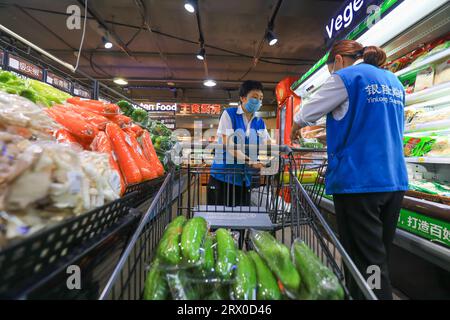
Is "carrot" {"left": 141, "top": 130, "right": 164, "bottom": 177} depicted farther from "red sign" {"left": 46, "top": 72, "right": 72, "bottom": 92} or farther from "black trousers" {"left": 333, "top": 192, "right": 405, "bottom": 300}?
"red sign" {"left": 46, "top": 72, "right": 72, "bottom": 92}

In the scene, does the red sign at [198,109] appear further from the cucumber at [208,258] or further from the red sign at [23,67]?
the cucumber at [208,258]

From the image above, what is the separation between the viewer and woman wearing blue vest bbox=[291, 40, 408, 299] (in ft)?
3.62

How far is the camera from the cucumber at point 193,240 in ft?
2.03

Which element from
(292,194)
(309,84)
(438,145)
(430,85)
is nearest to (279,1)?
(309,84)

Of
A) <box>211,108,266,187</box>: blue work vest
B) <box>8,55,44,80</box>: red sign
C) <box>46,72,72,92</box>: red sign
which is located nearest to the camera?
<box>211,108,266,187</box>: blue work vest

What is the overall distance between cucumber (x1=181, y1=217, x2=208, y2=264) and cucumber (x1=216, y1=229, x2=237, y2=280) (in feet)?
0.19

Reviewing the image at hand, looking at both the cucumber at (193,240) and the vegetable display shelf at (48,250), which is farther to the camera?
the cucumber at (193,240)

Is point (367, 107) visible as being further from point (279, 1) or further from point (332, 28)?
point (279, 1)

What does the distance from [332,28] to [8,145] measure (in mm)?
3782

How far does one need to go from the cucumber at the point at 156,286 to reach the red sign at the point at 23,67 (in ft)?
8.26

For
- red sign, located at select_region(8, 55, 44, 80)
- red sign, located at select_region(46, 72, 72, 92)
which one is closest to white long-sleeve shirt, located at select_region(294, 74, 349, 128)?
red sign, located at select_region(8, 55, 44, 80)

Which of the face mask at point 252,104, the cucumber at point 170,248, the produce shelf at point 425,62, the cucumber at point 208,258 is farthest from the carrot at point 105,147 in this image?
the produce shelf at point 425,62

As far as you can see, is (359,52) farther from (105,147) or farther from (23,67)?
(23,67)

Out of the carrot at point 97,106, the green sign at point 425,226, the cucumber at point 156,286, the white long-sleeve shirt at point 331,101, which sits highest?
the white long-sleeve shirt at point 331,101
